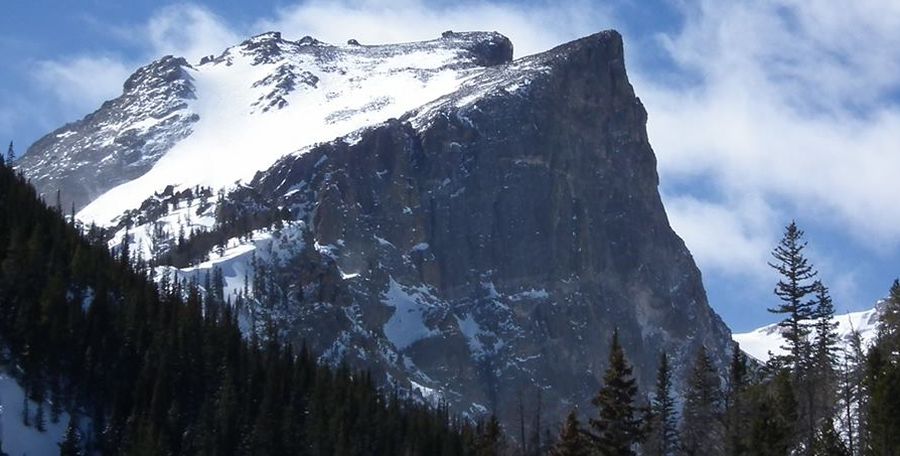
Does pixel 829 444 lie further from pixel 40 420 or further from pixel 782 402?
pixel 40 420

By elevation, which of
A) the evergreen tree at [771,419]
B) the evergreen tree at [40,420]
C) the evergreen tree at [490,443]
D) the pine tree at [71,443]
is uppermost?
the evergreen tree at [40,420]

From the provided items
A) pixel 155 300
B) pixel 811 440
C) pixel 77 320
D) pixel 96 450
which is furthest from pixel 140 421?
pixel 811 440

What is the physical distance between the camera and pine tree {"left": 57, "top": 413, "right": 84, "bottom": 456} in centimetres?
11819

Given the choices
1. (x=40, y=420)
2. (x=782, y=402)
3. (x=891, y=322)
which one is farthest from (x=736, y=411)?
(x=40, y=420)

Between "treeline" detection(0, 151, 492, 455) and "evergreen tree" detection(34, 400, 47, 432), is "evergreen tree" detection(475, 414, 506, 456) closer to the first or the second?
"treeline" detection(0, 151, 492, 455)

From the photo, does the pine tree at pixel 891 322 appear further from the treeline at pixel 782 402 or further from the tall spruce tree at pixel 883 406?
the tall spruce tree at pixel 883 406

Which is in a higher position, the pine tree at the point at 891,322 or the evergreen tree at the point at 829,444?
the pine tree at the point at 891,322

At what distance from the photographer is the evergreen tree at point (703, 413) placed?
8031cm

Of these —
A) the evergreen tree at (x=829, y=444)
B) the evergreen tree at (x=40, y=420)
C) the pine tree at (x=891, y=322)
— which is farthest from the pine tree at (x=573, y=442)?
the evergreen tree at (x=40, y=420)

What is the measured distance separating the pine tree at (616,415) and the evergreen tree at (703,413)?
1446 centimetres

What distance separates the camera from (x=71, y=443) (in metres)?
119

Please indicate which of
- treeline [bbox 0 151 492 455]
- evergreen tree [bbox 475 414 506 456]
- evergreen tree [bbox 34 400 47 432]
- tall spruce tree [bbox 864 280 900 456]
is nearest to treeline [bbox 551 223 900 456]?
tall spruce tree [bbox 864 280 900 456]

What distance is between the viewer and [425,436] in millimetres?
141750

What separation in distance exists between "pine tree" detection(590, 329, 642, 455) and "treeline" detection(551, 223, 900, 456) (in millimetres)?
43
